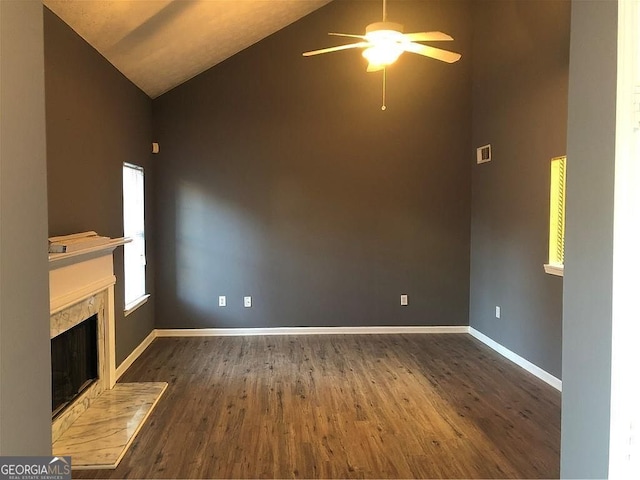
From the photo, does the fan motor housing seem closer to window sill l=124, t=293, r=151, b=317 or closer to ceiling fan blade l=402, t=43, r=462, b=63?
ceiling fan blade l=402, t=43, r=462, b=63

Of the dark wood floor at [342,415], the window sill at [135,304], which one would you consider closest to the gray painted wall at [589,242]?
the dark wood floor at [342,415]

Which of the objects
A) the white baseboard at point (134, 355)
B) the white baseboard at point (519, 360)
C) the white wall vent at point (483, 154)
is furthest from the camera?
the white wall vent at point (483, 154)

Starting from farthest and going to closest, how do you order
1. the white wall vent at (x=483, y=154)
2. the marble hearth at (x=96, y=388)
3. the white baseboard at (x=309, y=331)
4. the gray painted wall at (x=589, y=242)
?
1. the white baseboard at (x=309, y=331)
2. the white wall vent at (x=483, y=154)
3. the marble hearth at (x=96, y=388)
4. the gray painted wall at (x=589, y=242)

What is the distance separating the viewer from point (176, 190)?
5633mm

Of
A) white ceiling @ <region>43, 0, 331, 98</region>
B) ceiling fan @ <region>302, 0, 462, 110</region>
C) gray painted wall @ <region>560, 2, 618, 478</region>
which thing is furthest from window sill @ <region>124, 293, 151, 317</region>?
gray painted wall @ <region>560, 2, 618, 478</region>

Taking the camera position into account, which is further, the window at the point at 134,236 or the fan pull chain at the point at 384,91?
the fan pull chain at the point at 384,91

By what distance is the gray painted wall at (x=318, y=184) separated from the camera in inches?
220

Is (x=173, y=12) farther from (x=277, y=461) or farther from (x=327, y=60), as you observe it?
(x=277, y=461)

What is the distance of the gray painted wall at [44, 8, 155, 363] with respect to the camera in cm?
313

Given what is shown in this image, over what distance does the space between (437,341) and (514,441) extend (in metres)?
2.47

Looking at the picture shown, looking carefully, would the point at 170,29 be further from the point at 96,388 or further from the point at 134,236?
the point at 96,388

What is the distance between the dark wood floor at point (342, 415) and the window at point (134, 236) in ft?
2.14

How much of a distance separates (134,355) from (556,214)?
13.5 feet

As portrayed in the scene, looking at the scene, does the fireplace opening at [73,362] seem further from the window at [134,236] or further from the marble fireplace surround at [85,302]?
the window at [134,236]
